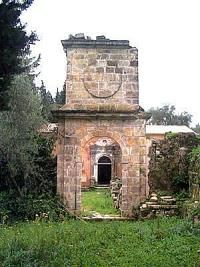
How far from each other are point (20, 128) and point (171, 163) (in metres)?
5.56

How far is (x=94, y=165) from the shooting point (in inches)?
1416

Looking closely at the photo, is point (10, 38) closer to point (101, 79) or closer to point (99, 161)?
point (101, 79)

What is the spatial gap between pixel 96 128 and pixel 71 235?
18.8 feet

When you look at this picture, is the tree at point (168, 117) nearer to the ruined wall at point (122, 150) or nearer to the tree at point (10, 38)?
the ruined wall at point (122, 150)

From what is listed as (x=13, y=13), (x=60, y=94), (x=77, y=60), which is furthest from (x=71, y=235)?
(x=60, y=94)

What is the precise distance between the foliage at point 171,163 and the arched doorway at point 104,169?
65.8 feet

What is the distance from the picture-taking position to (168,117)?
216 ft

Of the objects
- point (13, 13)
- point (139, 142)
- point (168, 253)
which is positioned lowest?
point (168, 253)

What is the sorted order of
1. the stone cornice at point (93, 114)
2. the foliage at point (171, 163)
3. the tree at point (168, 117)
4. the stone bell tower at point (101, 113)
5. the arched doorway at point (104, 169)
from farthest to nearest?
the tree at point (168, 117)
the arched doorway at point (104, 169)
the foliage at point (171, 163)
the stone bell tower at point (101, 113)
the stone cornice at point (93, 114)

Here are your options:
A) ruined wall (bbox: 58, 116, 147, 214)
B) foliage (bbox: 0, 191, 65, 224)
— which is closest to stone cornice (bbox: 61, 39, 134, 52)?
ruined wall (bbox: 58, 116, 147, 214)

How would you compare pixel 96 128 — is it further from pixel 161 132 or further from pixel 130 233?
pixel 161 132

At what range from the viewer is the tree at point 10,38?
714cm

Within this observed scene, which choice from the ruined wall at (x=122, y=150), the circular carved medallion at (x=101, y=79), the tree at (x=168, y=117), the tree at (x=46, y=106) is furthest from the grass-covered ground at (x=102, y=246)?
the tree at (x=168, y=117)

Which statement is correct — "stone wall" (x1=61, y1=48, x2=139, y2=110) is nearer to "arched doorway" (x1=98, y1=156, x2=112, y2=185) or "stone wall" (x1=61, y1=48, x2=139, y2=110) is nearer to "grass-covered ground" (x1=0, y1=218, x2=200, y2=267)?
"grass-covered ground" (x1=0, y1=218, x2=200, y2=267)
